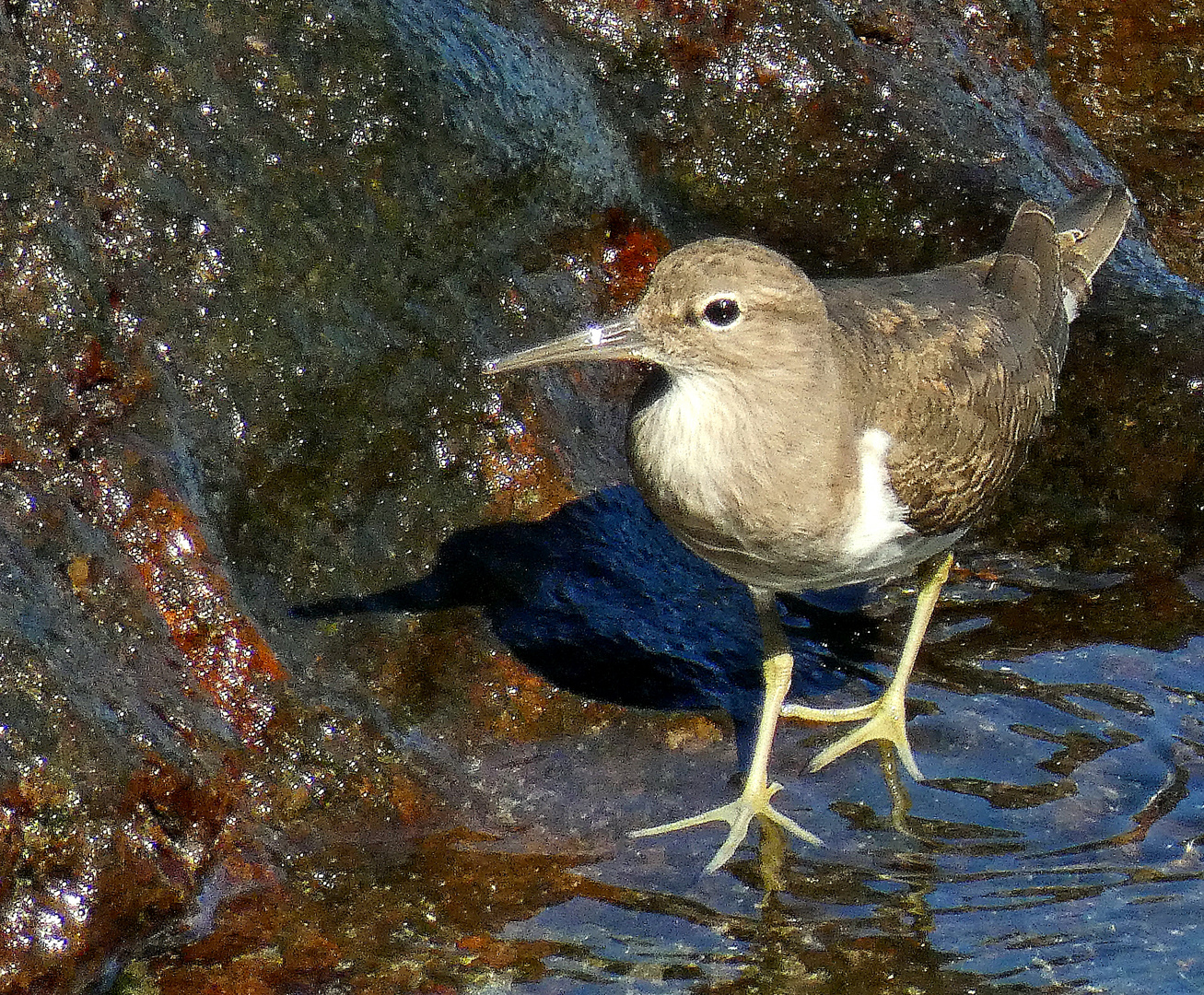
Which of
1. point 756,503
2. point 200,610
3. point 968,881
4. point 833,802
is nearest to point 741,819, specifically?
point 833,802

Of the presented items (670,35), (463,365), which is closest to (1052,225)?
(670,35)

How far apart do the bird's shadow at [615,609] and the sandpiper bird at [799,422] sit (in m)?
0.37

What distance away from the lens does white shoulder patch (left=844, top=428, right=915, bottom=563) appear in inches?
183

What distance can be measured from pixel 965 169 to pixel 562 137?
2032 millimetres

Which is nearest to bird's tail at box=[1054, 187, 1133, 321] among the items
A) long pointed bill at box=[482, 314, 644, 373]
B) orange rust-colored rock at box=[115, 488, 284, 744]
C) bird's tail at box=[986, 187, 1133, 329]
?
bird's tail at box=[986, 187, 1133, 329]

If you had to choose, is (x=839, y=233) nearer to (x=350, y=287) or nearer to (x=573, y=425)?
(x=573, y=425)

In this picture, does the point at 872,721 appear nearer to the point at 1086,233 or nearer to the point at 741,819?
the point at 741,819

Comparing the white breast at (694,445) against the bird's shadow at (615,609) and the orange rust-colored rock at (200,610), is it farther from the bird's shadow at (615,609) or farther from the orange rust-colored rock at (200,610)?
the orange rust-colored rock at (200,610)

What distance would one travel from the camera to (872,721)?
17.4 ft

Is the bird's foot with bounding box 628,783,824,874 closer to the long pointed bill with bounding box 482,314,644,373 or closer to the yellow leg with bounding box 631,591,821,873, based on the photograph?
the yellow leg with bounding box 631,591,821,873

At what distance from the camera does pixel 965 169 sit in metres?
6.98

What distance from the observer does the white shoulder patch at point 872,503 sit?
4652mm

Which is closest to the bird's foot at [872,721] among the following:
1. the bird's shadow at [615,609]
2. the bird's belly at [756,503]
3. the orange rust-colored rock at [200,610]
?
the bird's shadow at [615,609]

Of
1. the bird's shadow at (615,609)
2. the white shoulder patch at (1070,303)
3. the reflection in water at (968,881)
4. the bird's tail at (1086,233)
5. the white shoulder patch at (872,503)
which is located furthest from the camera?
the bird's tail at (1086,233)
